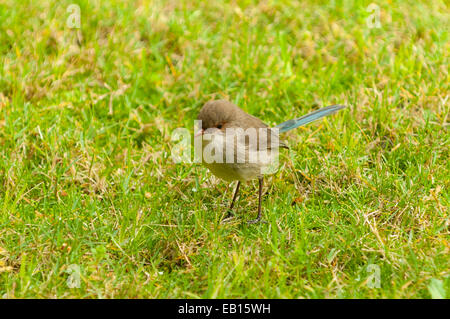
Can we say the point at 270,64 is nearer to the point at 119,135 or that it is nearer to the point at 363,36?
the point at 363,36

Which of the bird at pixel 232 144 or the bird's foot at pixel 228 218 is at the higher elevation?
the bird at pixel 232 144

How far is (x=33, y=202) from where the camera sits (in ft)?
16.5

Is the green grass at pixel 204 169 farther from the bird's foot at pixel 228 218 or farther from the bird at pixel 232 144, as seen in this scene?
the bird at pixel 232 144

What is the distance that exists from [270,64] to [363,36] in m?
1.22

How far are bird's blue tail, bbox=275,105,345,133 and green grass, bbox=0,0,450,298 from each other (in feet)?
0.57

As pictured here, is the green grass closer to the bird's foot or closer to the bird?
the bird's foot

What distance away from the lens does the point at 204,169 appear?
221 inches

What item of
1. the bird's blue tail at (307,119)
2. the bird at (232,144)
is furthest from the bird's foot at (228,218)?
the bird's blue tail at (307,119)

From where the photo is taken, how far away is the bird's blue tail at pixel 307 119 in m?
5.61

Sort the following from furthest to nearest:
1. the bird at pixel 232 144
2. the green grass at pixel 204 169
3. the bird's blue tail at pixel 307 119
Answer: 1. the bird's blue tail at pixel 307 119
2. the bird at pixel 232 144
3. the green grass at pixel 204 169

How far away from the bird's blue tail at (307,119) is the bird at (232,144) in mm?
339

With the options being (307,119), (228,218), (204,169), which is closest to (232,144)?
(228,218)

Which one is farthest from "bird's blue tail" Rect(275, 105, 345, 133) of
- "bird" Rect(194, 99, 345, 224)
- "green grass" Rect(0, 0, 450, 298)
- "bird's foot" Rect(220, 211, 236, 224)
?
"bird's foot" Rect(220, 211, 236, 224)

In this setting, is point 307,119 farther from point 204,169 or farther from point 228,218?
point 228,218
